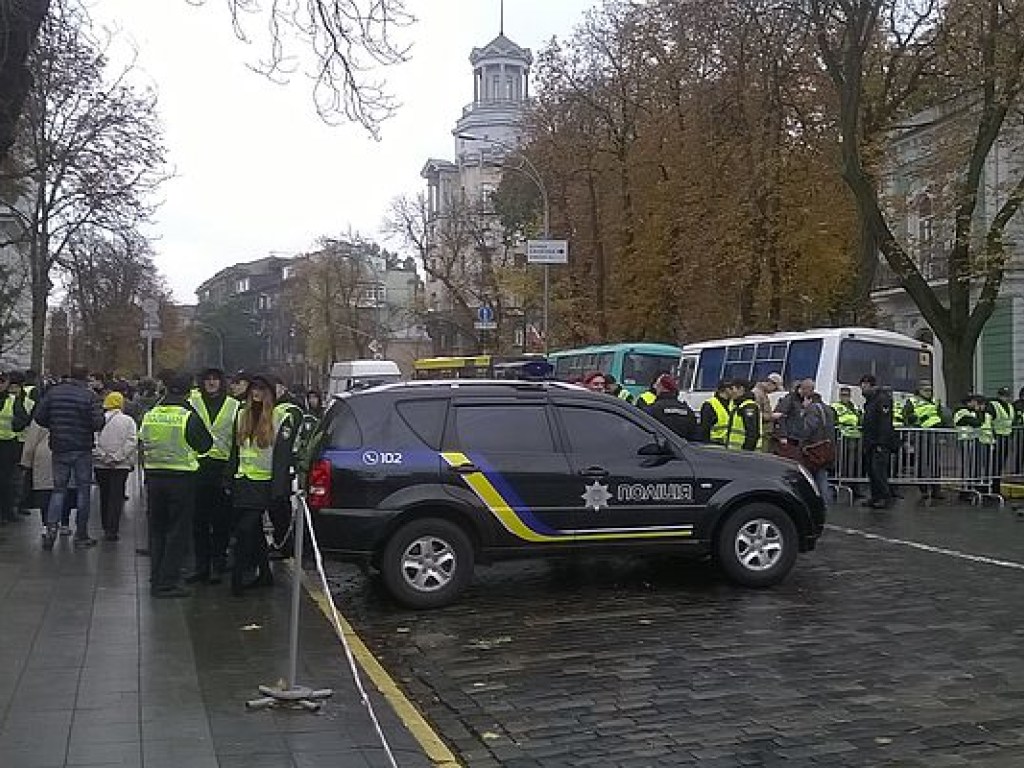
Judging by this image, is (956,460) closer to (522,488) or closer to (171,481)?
(522,488)

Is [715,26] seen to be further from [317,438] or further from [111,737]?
[111,737]

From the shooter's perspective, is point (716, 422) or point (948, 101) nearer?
point (716, 422)

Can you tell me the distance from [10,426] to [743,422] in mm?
8663

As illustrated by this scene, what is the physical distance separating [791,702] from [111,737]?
12.0 feet

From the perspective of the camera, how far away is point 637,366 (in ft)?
111

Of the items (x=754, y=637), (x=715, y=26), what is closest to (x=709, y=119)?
(x=715, y=26)

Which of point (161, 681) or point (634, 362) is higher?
point (634, 362)

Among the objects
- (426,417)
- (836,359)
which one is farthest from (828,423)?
(836,359)

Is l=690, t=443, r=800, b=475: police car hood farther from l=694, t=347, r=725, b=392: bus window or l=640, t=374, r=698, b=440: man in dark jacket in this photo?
l=694, t=347, r=725, b=392: bus window

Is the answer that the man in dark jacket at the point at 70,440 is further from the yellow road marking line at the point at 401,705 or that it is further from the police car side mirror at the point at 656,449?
the police car side mirror at the point at 656,449

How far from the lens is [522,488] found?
10.0 metres

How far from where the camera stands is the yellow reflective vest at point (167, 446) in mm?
10523

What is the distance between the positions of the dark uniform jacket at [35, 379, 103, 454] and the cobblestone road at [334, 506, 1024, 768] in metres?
3.53

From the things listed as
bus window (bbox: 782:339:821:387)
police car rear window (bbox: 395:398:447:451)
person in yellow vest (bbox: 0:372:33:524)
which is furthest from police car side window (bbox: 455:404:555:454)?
bus window (bbox: 782:339:821:387)
